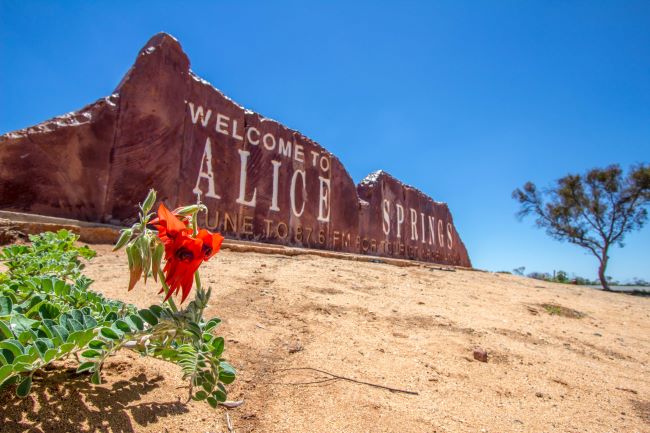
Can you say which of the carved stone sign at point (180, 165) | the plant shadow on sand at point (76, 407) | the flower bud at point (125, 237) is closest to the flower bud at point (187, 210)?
the flower bud at point (125, 237)

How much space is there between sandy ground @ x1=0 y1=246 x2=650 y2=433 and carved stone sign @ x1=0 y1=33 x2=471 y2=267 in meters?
0.75

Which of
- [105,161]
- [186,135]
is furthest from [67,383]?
[186,135]

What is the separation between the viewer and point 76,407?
907mm

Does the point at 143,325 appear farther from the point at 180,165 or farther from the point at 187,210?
the point at 180,165

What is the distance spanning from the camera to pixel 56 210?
318cm

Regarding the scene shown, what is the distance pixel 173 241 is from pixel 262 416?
0.65 meters

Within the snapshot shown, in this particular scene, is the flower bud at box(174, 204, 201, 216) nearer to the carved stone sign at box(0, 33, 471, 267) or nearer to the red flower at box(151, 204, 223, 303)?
the red flower at box(151, 204, 223, 303)

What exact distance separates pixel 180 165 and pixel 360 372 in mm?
3048

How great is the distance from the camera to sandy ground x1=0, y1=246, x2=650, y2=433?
40.4 inches

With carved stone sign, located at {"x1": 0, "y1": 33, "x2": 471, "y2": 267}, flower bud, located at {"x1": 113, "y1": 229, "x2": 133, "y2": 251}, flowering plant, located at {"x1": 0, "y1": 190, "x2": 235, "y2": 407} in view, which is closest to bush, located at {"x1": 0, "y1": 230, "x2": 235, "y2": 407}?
flowering plant, located at {"x1": 0, "y1": 190, "x2": 235, "y2": 407}

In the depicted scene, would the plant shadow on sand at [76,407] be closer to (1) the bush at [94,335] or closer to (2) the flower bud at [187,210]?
(1) the bush at [94,335]

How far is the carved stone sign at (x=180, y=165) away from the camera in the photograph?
3.19 m

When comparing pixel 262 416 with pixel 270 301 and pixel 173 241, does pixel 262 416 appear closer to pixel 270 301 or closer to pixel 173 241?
pixel 173 241

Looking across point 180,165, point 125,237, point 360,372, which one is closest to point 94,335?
point 125,237
